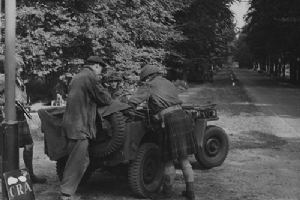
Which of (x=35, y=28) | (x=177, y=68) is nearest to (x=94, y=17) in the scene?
(x=35, y=28)

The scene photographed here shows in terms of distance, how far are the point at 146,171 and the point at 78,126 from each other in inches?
45.6

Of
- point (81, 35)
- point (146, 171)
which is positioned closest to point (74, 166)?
point (146, 171)

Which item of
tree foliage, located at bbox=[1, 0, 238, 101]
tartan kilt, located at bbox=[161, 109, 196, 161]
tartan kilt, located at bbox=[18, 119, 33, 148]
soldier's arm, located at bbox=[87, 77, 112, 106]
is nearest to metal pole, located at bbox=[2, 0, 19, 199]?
soldier's arm, located at bbox=[87, 77, 112, 106]

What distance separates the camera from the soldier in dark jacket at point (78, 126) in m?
6.09

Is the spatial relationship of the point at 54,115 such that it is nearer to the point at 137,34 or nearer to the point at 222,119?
the point at 222,119

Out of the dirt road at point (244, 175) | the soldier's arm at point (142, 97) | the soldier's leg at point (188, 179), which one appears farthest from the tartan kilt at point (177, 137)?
the dirt road at point (244, 175)

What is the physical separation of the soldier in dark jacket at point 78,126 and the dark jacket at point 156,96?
2.22 feet

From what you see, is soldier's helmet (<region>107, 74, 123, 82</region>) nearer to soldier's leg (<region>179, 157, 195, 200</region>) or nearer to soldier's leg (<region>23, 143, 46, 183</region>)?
soldier's leg (<region>23, 143, 46, 183</region>)

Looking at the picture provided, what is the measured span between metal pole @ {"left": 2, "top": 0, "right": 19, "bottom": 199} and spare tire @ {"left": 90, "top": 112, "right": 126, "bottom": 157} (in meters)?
1.21

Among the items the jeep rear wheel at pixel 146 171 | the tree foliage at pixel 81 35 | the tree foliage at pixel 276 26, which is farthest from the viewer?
the tree foliage at pixel 276 26

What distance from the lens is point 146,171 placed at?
22.0 feet

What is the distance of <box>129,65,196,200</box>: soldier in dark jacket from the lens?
6.62 metres

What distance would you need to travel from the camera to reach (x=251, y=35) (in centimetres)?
4441

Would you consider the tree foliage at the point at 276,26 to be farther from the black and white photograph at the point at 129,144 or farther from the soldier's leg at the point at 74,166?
the soldier's leg at the point at 74,166
